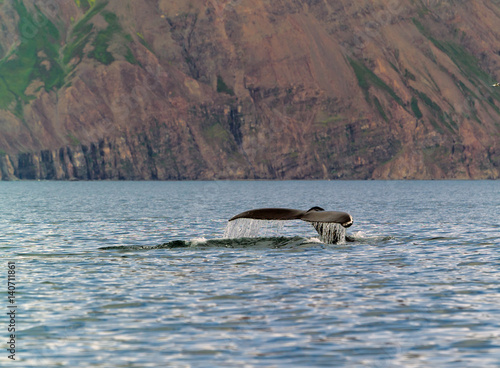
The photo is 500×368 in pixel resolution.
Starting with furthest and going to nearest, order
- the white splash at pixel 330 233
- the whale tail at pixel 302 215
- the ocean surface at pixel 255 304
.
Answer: the white splash at pixel 330 233
the whale tail at pixel 302 215
the ocean surface at pixel 255 304

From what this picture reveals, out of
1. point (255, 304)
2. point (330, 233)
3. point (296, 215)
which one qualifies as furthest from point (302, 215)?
point (330, 233)

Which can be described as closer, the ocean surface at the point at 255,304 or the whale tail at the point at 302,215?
the ocean surface at the point at 255,304

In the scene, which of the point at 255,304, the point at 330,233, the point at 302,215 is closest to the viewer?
the point at 255,304

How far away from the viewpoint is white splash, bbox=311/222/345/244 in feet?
149

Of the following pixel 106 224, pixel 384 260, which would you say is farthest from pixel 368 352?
pixel 106 224

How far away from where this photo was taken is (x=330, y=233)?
46.7 m

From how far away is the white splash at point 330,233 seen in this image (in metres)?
45.5

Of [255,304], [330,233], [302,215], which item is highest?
[302,215]

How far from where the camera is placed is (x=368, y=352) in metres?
18.5

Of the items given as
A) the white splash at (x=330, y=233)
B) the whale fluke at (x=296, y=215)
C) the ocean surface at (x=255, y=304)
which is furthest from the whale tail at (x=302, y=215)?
the white splash at (x=330, y=233)

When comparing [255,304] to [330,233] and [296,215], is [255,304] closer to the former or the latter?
[296,215]

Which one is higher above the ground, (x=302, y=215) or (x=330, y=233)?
(x=302, y=215)

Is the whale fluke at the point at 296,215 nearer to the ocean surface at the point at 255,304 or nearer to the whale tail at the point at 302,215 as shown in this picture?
the whale tail at the point at 302,215

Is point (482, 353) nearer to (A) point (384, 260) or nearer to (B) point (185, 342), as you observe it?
(B) point (185, 342)
